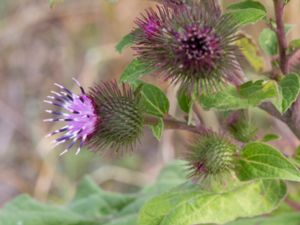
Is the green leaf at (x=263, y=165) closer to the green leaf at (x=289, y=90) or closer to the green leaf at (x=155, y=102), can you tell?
the green leaf at (x=289, y=90)

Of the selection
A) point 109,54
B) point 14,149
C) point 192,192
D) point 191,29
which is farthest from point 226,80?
point 14,149

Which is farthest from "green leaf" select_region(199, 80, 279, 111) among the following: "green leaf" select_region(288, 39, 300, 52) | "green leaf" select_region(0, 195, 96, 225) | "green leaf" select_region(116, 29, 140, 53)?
"green leaf" select_region(0, 195, 96, 225)

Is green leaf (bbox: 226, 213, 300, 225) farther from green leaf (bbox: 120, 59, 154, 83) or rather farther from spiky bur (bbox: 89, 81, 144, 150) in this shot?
green leaf (bbox: 120, 59, 154, 83)

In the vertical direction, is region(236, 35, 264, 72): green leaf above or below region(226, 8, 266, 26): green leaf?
below

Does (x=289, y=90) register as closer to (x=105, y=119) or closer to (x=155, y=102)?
(x=155, y=102)

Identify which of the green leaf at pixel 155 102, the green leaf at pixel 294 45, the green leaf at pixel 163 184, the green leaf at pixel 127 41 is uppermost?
the green leaf at pixel 127 41

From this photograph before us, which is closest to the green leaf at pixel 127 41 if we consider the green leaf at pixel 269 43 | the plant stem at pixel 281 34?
the plant stem at pixel 281 34

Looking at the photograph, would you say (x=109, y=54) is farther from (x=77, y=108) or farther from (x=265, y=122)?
(x=77, y=108)
